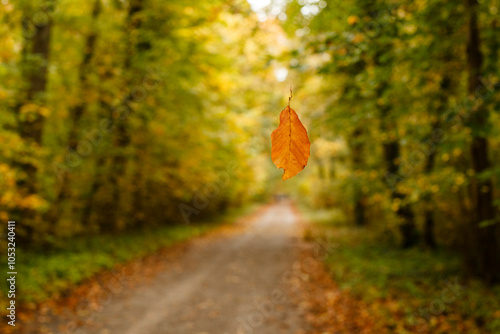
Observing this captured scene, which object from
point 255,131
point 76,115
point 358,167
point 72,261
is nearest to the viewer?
point 72,261

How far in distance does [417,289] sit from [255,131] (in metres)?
10.4

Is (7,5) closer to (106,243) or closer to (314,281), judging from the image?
(106,243)

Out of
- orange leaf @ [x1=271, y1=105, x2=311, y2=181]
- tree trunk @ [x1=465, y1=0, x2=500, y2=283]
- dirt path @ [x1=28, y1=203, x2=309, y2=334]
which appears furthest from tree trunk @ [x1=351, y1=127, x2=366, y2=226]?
orange leaf @ [x1=271, y1=105, x2=311, y2=181]

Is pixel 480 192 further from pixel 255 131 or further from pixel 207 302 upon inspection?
pixel 255 131

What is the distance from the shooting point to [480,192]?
18.3 feet

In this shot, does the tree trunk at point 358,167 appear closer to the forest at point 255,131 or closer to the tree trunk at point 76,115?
the forest at point 255,131

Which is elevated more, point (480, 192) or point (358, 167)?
point (358, 167)

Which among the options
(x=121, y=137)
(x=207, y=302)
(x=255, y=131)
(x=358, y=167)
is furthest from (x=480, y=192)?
(x=255, y=131)

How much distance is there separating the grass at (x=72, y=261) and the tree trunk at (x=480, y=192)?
7.76m

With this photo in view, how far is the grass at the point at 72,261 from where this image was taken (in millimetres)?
6520

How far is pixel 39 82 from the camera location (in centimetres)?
756

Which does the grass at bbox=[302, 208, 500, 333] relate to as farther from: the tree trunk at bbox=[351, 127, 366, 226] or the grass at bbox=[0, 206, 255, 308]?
the grass at bbox=[0, 206, 255, 308]

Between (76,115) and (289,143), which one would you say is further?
(76,115)

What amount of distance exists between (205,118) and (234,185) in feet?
35.1
